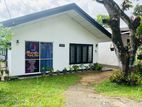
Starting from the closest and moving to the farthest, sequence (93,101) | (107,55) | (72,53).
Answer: (93,101) → (72,53) → (107,55)

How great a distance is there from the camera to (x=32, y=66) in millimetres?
17484

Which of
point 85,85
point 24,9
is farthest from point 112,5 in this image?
point 24,9

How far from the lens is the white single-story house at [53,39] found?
1642cm

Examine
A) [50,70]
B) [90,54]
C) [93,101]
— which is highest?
[90,54]

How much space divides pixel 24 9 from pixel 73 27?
1128cm

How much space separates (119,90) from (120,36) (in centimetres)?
356

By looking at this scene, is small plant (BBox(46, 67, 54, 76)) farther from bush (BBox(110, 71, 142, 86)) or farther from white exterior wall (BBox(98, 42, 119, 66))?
white exterior wall (BBox(98, 42, 119, 66))

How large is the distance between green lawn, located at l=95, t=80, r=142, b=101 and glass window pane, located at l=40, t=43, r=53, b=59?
5602 mm

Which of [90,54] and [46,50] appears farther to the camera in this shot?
[90,54]

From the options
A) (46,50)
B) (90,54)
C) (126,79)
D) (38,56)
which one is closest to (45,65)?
(38,56)

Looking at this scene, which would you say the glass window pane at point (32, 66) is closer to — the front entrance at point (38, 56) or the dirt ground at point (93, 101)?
the front entrance at point (38, 56)

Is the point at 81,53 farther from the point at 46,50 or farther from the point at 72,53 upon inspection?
the point at 46,50

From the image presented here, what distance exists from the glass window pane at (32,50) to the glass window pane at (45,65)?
68 centimetres

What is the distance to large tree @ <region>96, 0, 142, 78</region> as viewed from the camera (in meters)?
14.7
